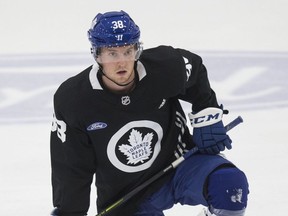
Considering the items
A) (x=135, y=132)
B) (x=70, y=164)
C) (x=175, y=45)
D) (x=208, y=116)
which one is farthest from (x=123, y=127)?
(x=175, y=45)

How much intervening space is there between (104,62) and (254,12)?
355cm

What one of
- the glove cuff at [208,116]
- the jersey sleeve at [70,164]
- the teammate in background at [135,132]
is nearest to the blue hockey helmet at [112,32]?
the teammate in background at [135,132]

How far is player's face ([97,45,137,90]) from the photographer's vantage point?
2447 mm

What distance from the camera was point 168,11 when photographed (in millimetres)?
6016

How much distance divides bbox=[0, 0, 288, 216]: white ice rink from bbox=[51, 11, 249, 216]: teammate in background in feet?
1.56

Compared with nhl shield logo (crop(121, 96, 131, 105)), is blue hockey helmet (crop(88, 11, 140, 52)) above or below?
above

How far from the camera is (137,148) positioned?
8.67 ft

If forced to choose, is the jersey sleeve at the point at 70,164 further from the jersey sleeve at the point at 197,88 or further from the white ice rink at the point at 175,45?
the white ice rink at the point at 175,45

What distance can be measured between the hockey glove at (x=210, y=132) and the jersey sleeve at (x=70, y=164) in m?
0.38

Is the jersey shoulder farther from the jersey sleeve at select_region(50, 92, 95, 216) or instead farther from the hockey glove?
the jersey sleeve at select_region(50, 92, 95, 216)

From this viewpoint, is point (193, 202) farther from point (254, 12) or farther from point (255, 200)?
point (254, 12)

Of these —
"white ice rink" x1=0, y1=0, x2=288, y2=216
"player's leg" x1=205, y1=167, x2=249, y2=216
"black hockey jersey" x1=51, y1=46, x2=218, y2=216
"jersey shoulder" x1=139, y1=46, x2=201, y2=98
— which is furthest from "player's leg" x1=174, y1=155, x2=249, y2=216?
"white ice rink" x1=0, y1=0, x2=288, y2=216

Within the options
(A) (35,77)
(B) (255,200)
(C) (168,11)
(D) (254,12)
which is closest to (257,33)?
(D) (254,12)

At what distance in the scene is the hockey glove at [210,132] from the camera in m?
2.66
